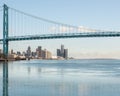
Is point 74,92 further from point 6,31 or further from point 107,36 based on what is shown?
point 6,31

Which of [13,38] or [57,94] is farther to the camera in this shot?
[13,38]

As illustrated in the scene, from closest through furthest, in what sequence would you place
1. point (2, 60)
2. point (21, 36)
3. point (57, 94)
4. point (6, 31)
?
point (57, 94) → point (21, 36) → point (6, 31) → point (2, 60)

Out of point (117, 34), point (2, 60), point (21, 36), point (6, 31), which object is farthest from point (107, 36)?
point (2, 60)

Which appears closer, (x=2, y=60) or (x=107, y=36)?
(x=107, y=36)

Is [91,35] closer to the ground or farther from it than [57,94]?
farther from it

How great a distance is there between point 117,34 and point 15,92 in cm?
4103

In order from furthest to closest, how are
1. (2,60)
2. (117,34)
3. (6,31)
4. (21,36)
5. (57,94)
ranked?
(2,60), (6,31), (21,36), (117,34), (57,94)

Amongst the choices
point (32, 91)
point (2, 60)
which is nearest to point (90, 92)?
point (32, 91)

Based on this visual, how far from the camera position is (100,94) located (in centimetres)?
1777

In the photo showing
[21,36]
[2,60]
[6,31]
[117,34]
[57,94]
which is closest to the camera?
[57,94]

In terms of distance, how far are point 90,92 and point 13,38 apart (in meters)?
47.8

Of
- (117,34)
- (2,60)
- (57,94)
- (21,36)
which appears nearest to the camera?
(57,94)

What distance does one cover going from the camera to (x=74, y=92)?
723 inches

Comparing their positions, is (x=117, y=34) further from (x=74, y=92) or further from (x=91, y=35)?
(x=74, y=92)
